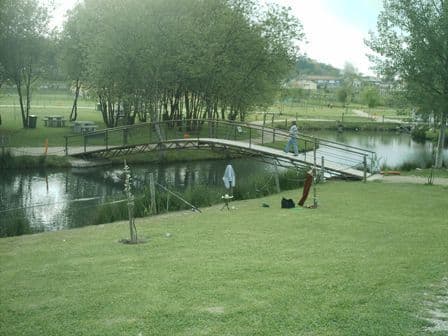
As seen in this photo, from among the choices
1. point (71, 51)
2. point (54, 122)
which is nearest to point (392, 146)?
point (71, 51)

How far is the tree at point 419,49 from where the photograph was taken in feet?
93.1

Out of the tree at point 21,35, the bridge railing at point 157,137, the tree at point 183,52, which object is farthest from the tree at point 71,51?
the bridge railing at point 157,137

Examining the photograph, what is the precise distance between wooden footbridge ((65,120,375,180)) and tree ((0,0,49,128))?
7839mm

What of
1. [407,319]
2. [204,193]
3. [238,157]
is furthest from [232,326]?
[238,157]

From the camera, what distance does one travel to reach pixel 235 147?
31.5m

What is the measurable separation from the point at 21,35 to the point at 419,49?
94.7 ft

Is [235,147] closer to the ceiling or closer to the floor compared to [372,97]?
closer to the floor

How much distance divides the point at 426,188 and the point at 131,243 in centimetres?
1351

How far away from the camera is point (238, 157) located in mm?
42062

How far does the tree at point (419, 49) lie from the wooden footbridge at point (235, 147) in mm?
4332

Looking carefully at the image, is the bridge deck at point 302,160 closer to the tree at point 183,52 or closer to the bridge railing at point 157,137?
the bridge railing at point 157,137

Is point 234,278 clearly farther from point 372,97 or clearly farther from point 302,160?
point 372,97

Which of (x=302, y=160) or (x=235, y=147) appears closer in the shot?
(x=302, y=160)

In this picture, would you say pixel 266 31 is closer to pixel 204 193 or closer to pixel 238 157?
pixel 238 157
